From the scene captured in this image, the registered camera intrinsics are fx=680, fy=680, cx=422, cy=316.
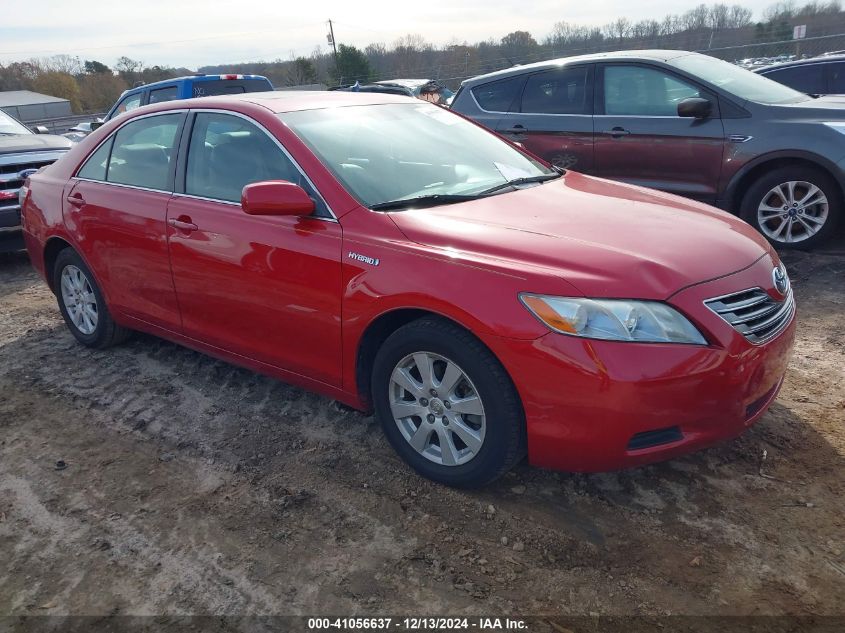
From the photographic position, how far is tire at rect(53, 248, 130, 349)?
4.63m

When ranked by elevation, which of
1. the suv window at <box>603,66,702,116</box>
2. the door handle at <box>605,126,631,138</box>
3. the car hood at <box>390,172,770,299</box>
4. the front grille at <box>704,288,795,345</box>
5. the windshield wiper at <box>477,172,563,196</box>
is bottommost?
the front grille at <box>704,288,795,345</box>

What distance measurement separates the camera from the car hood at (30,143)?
7.62 m

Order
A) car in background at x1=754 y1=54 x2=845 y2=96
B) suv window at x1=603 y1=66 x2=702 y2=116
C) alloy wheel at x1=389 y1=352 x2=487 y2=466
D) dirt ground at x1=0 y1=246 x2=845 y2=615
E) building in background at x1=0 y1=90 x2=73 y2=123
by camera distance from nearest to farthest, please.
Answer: dirt ground at x1=0 y1=246 x2=845 y2=615
alloy wheel at x1=389 y1=352 x2=487 y2=466
suv window at x1=603 y1=66 x2=702 y2=116
car in background at x1=754 y1=54 x2=845 y2=96
building in background at x1=0 y1=90 x2=73 y2=123

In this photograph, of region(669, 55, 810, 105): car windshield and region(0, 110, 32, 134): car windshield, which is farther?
region(0, 110, 32, 134): car windshield

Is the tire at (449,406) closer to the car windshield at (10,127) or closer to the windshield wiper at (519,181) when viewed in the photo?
the windshield wiper at (519,181)

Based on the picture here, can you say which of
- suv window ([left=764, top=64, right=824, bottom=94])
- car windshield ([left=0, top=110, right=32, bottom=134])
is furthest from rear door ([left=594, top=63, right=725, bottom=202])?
car windshield ([left=0, top=110, right=32, bottom=134])

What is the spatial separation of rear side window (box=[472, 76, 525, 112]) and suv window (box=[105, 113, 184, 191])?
13.3 ft

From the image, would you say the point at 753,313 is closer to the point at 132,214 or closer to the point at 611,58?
the point at 132,214

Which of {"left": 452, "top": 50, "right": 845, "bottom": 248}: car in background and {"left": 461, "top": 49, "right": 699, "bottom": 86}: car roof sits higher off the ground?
{"left": 461, "top": 49, "right": 699, "bottom": 86}: car roof

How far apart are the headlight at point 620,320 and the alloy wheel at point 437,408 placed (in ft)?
1.56

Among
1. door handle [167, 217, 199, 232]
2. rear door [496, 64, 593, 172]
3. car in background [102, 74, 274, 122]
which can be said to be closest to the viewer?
door handle [167, 217, 199, 232]

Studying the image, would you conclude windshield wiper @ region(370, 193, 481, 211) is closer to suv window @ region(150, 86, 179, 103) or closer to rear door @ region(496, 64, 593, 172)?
rear door @ region(496, 64, 593, 172)

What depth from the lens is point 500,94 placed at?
727 cm

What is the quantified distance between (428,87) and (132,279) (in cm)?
1861
